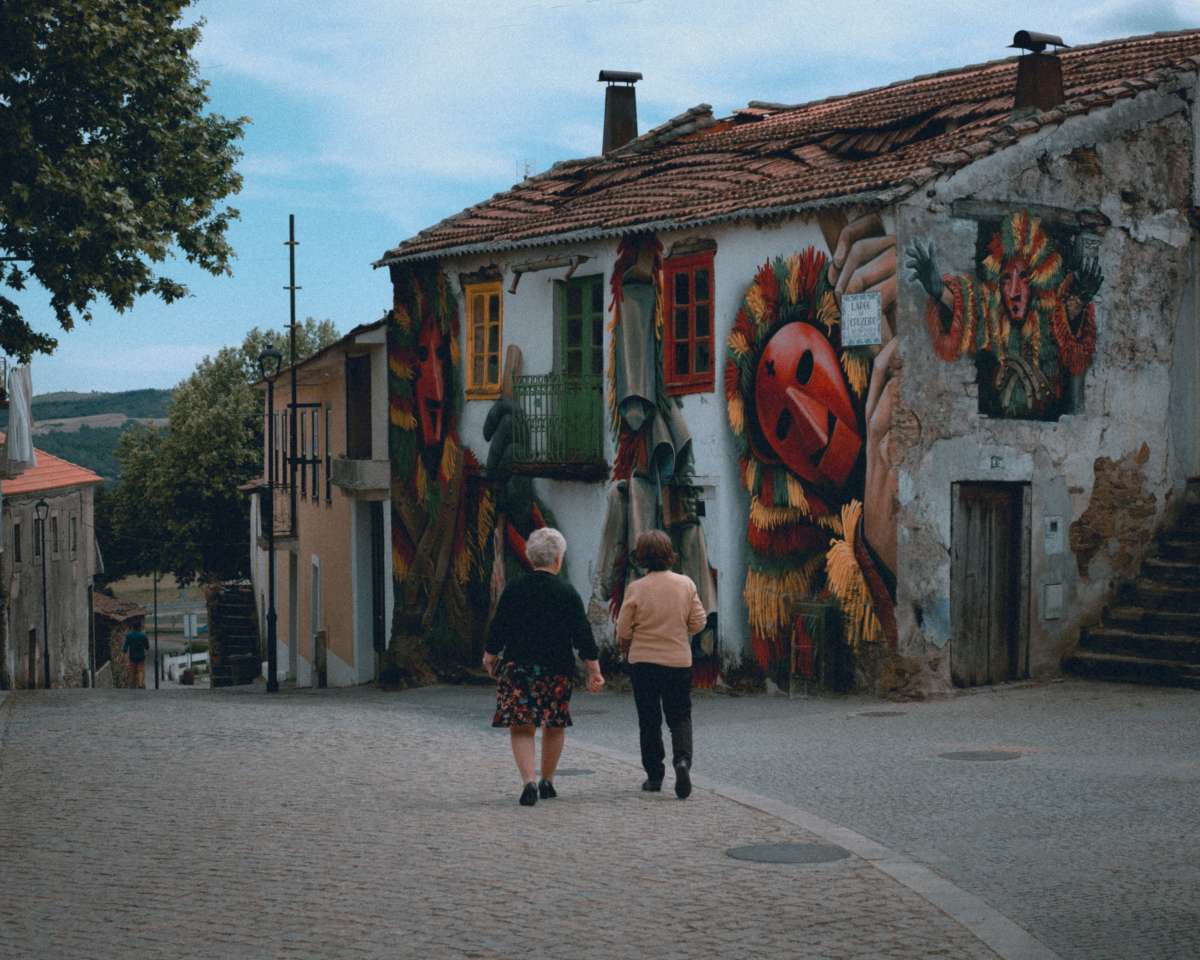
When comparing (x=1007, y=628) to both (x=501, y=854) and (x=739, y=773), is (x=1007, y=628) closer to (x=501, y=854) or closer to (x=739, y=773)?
(x=739, y=773)

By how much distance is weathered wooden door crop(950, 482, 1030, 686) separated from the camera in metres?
17.6

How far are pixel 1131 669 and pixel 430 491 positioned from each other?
1057 centimetres

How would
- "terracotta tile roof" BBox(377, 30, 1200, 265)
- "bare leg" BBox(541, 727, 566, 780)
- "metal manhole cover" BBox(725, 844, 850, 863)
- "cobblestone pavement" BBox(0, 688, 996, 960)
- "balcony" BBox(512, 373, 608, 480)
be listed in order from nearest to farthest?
"cobblestone pavement" BBox(0, 688, 996, 960) < "metal manhole cover" BBox(725, 844, 850, 863) < "bare leg" BBox(541, 727, 566, 780) < "terracotta tile roof" BBox(377, 30, 1200, 265) < "balcony" BBox(512, 373, 608, 480)

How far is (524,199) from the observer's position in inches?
987

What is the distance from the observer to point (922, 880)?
764 cm

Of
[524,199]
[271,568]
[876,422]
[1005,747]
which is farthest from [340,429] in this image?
[1005,747]

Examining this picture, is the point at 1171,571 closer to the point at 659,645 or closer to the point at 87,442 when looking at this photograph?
the point at 659,645

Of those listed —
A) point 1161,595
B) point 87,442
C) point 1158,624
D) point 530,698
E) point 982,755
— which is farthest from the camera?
point 87,442

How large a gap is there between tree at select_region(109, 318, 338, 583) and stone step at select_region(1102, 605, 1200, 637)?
44803mm

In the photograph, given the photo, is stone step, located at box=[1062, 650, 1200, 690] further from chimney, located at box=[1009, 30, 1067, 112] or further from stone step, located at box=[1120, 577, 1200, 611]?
chimney, located at box=[1009, 30, 1067, 112]

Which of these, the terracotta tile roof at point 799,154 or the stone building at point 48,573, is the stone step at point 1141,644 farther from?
the stone building at point 48,573

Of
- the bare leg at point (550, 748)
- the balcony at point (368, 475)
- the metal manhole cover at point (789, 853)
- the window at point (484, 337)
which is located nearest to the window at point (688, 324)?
the window at point (484, 337)

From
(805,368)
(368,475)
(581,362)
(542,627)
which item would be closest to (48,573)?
(368,475)

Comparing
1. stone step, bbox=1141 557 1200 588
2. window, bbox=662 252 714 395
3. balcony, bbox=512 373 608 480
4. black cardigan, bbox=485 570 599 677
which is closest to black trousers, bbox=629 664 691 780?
black cardigan, bbox=485 570 599 677
